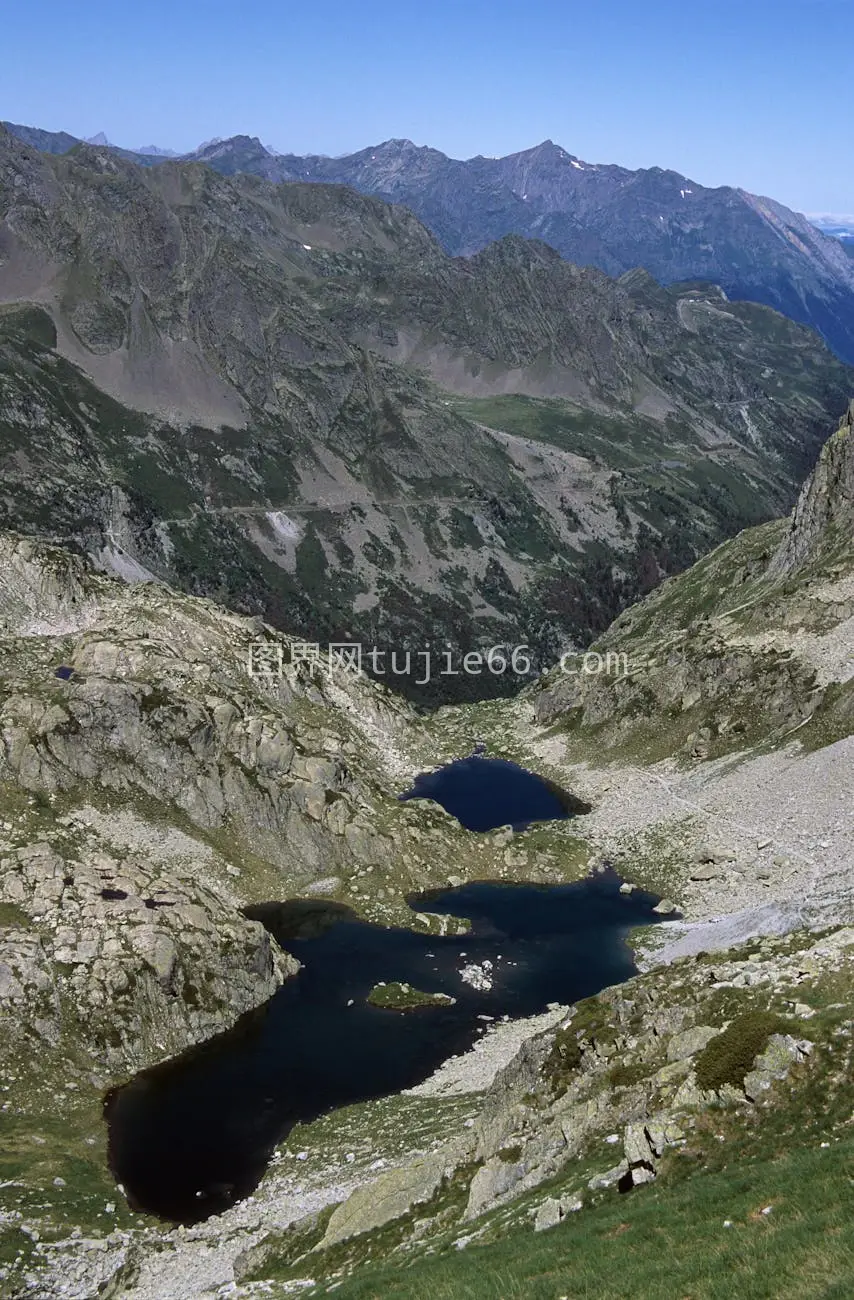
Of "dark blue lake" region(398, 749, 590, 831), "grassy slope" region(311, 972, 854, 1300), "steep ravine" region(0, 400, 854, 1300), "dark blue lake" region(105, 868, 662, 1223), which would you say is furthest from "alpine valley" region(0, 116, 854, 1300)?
"dark blue lake" region(398, 749, 590, 831)

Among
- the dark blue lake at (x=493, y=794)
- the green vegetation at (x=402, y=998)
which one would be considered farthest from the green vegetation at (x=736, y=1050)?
the dark blue lake at (x=493, y=794)

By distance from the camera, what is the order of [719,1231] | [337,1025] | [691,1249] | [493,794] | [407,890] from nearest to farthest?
[691,1249]
[719,1231]
[337,1025]
[407,890]
[493,794]

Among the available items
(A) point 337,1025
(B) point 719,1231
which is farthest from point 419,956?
(B) point 719,1231

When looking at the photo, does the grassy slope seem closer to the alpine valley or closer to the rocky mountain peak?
the alpine valley

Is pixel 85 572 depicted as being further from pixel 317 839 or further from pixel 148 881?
pixel 148 881

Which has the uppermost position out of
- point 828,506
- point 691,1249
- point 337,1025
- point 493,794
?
point 828,506

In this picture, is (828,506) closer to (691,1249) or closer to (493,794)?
(493,794)

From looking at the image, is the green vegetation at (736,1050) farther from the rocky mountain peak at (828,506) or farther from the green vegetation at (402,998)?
the rocky mountain peak at (828,506)

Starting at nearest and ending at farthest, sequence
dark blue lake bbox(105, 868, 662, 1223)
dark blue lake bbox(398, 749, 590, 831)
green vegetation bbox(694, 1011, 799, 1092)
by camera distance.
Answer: green vegetation bbox(694, 1011, 799, 1092), dark blue lake bbox(105, 868, 662, 1223), dark blue lake bbox(398, 749, 590, 831)

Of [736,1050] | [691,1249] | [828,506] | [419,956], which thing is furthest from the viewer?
[828,506]

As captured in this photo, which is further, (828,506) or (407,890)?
(828,506)
